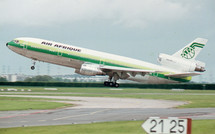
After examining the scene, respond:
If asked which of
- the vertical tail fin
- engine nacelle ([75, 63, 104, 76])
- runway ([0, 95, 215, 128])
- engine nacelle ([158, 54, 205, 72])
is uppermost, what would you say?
the vertical tail fin

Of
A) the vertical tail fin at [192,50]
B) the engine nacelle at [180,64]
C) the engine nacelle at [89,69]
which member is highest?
the vertical tail fin at [192,50]

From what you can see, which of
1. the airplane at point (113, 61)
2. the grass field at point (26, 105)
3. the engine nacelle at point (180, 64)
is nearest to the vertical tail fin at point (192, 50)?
the airplane at point (113, 61)

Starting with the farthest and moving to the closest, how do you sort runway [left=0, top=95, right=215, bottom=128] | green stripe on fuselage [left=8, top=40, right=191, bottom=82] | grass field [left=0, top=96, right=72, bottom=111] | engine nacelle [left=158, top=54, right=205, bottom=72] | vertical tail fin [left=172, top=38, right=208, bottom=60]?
vertical tail fin [left=172, top=38, right=208, bottom=60]
engine nacelle [left=158, top=54, right=205, bottom=72]
green stripe on fuselage [left=8, top=40, right=191, bottom=82]
grass field [left=0, top=96, right=72, bottom=111]
runway [left=0, top=95, right=215, bottom=128]

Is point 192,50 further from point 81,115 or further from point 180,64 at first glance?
point 81,115

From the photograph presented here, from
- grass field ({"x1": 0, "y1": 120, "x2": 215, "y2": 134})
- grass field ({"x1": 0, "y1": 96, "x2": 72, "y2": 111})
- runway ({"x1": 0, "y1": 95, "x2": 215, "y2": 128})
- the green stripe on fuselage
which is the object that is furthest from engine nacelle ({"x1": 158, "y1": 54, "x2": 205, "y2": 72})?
grass field ({"x1": 0, "y1": 120, "x2": 215, "y2": 134})

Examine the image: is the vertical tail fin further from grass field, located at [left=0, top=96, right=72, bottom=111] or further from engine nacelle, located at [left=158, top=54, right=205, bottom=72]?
grass field, located at [left=0, top=96, right=72, bottom=111]

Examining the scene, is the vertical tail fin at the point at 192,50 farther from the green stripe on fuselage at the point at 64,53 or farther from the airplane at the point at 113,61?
the green stripe on fuselage at the point at 64,53

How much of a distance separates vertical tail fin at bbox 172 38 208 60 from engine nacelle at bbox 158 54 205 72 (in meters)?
1.27

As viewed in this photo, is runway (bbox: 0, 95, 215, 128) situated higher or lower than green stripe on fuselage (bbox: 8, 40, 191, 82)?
lower

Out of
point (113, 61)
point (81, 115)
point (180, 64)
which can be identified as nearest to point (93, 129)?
point (81, 115)

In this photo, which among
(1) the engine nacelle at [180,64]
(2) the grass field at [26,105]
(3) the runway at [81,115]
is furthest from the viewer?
(1) the engine nacelle at [180,64]

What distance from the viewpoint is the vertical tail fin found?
69062 mm

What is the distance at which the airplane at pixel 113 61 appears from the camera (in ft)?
192

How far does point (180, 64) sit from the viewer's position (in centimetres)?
6794
